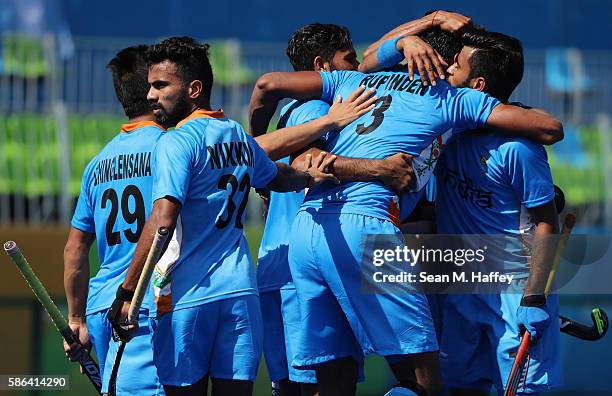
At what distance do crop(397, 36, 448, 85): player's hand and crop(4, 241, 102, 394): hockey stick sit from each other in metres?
1.97

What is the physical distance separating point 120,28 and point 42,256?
717 cm

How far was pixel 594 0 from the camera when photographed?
17031mm

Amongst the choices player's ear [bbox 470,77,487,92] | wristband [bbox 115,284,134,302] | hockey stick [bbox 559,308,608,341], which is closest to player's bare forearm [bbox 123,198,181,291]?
wristband [bbox 115,284,134,302]

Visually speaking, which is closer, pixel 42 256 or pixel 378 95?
pixel 378 95

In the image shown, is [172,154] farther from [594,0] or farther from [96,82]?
[594,0]

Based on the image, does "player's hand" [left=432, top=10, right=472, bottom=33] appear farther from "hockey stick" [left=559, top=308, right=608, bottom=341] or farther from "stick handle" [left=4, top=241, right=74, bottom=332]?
"stick handle" [left=4, top=241, right=74, bottom=332]

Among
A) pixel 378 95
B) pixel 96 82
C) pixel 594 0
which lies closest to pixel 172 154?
pixel 378 95

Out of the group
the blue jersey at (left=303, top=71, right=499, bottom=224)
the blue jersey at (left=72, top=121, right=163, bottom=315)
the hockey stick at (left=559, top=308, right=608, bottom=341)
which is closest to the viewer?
the blue jersey at (left=303, top=71, right=499, bottom=224)

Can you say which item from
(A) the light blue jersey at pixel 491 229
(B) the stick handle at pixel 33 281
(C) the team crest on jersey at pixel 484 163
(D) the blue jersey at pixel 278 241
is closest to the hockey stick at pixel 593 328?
(A) the light blue jersey at pixel 491 229

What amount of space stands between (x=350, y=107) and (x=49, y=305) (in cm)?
166

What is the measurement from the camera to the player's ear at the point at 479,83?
5.55 m

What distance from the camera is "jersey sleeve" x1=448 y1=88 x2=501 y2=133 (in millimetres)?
5273

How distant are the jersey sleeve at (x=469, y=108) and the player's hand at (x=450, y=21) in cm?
42

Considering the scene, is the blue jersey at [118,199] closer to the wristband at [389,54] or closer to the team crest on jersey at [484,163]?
the wristband at [389,54]
